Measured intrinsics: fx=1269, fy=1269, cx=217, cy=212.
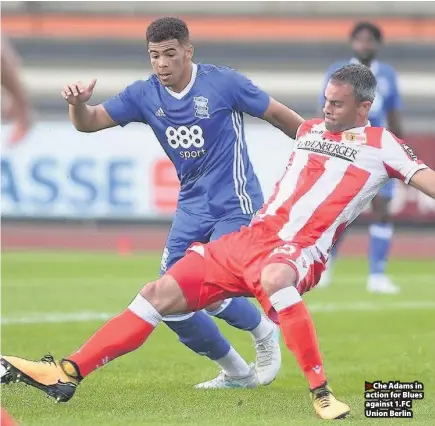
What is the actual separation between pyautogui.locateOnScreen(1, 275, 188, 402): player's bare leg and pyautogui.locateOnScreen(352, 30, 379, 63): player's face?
21.9 feet

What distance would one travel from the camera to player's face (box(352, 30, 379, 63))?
500 inches

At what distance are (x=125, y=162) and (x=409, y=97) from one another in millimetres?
10910

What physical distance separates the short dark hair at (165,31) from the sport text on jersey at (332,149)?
103cm

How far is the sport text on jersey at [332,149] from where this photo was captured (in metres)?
6.66

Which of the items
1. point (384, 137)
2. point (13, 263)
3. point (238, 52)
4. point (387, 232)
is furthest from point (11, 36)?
point (384, 137)

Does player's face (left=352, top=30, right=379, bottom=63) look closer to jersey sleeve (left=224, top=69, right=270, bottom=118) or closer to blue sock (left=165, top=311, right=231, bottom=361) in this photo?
jersey sleeve (left=224, top=69, right=270, bottom=118)

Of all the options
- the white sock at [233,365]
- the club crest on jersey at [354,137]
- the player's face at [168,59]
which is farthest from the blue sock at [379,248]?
the club crest on jersey at [354,137]

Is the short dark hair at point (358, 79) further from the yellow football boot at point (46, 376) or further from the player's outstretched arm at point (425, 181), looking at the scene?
the yellow football boot at point (46, 376)

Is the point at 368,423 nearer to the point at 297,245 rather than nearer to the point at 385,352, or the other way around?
the point at 297,245

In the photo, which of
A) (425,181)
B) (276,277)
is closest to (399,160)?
(425,181)

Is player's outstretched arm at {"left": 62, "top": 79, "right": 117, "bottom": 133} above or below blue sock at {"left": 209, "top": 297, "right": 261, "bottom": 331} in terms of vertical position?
above

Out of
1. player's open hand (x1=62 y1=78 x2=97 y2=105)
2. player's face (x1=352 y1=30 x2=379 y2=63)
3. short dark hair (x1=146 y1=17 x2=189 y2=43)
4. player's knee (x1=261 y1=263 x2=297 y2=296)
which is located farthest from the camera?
player's face (x1=352 y1=30 x2=379 y2=63)

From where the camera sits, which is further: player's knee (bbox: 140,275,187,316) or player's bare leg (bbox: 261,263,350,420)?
player's knee (bbox: 140,275,187,316)

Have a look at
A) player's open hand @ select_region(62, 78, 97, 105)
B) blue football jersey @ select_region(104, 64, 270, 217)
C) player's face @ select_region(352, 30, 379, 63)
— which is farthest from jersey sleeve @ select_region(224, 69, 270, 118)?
player's face @ select_region(352, 30, 379, 63)
